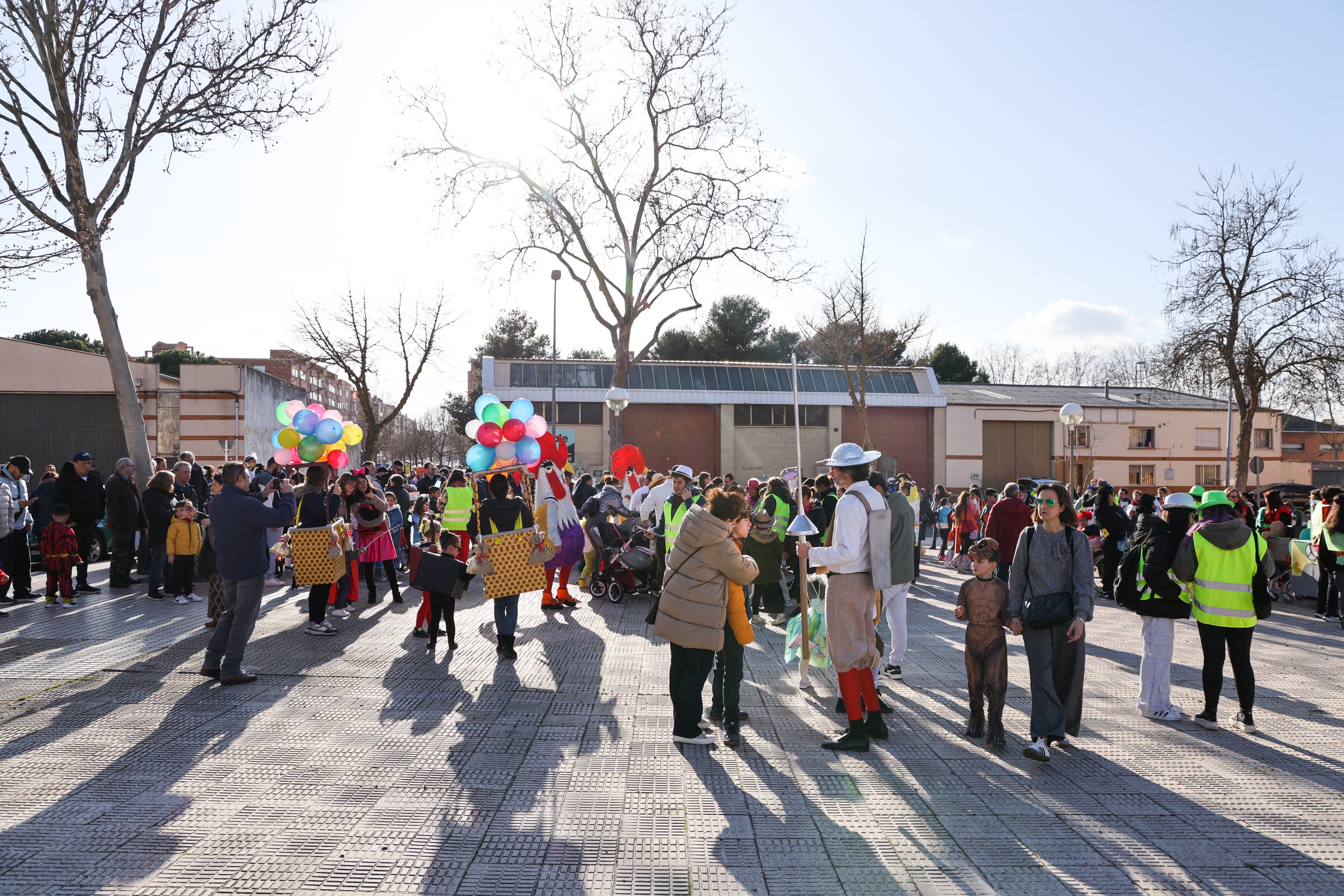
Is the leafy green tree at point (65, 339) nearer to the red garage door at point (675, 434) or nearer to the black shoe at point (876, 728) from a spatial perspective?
the red garage door at point (675, 434)

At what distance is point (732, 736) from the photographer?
5.75 meters

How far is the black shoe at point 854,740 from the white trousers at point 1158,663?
2513mm

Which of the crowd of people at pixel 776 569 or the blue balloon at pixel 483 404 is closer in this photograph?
the crowd of people at pixel 776 569

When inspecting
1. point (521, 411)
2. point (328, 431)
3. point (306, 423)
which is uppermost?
point (521, 411)

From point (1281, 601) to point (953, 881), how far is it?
1247 cm

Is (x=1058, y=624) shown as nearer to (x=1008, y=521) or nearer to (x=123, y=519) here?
(x=1008, y=521)

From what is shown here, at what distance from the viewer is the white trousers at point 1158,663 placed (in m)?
6.43

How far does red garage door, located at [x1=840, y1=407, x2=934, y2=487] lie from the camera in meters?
41.7

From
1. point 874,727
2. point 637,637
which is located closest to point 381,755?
point 874,727

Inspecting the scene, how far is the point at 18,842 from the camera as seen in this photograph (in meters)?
4.05

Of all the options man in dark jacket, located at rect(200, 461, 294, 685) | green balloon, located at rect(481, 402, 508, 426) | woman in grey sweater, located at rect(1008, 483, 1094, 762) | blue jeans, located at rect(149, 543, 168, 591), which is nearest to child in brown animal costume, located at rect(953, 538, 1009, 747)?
woman in grey sweater, located at rect(1008, 483, 1094, 762)

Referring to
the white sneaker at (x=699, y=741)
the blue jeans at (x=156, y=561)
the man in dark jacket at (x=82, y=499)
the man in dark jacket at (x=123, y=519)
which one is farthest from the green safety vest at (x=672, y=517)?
the man in dark jacket at (x=82, y=499)

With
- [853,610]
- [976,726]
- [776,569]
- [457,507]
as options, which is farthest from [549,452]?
[976,726]

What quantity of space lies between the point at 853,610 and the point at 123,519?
422 inches
